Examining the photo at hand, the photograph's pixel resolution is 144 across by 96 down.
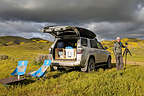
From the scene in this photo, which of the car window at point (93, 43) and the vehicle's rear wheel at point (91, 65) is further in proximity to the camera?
the car window at point (93, 43)

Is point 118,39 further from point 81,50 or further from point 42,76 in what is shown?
point 42,76

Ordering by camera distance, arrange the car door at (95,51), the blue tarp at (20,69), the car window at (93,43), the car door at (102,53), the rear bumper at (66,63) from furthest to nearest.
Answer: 1. the car door at (102,53)
2. the car window at (93,43)
3. the car door at (95,51)
4. the rear bumper at (66,63)
5. the blue tarp at (20,69)

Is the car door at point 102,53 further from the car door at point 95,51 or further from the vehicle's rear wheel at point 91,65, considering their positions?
the vehicle's rear wheel at point 91,65

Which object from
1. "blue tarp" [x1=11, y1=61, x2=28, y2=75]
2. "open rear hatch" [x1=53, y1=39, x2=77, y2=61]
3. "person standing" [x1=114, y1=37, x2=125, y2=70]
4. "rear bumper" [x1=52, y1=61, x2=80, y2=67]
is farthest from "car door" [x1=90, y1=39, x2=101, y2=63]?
"blue tarp" [x1=11, y1=61, x2=28, y2=75]

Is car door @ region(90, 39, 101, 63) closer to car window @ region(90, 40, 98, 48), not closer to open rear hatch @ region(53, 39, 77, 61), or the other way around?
car window @ region(90, 40, 98, 48)

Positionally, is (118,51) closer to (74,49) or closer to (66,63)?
(74,49)

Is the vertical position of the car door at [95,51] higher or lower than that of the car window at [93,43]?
lower

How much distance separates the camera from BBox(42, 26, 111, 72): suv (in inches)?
264

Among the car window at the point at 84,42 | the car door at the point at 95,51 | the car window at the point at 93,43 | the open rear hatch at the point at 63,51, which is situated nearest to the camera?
the car window at the point at 84,42

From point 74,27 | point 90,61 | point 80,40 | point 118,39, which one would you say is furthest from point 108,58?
point 74,27

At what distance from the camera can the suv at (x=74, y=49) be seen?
670cm

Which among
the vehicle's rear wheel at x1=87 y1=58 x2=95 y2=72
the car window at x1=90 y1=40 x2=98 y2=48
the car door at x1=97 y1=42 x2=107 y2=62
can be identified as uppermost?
the car window at x1=90 y1=40 x2=98 y2=48

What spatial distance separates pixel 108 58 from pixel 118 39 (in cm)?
205

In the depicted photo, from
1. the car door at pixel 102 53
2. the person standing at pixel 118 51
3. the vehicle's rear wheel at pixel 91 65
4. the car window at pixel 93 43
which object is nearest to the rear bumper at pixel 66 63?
the vehicle's rear wheel at pixel 91 65
